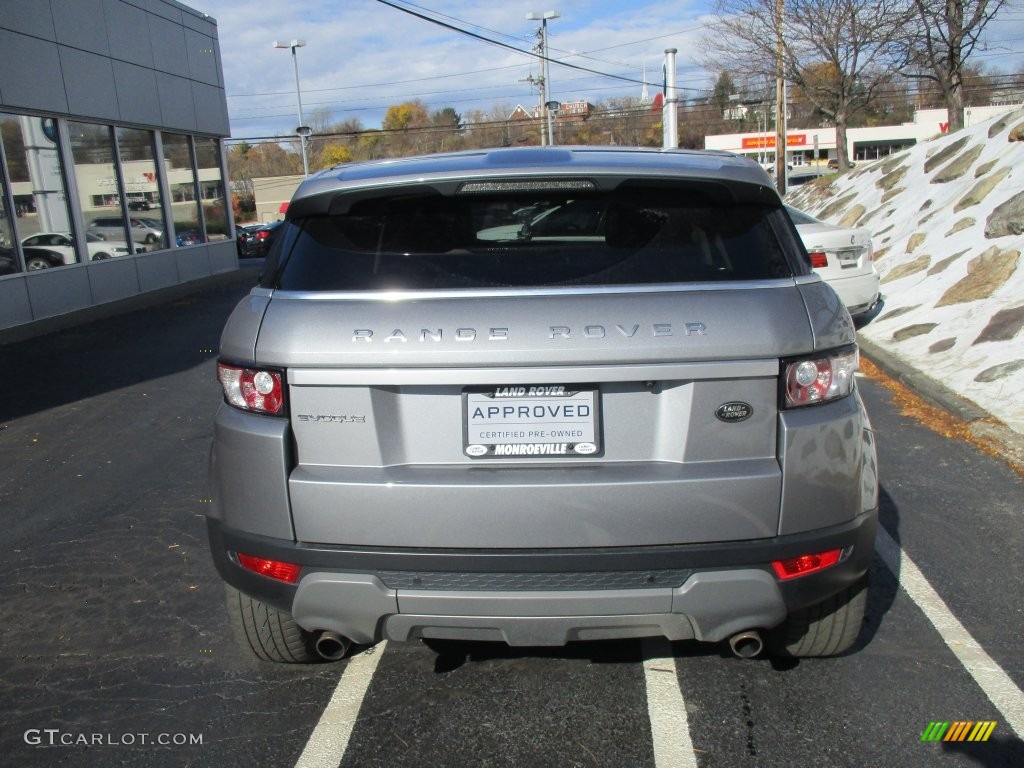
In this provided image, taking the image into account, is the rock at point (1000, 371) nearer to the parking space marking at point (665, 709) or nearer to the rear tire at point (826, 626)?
the rear tire at point (826, 626)

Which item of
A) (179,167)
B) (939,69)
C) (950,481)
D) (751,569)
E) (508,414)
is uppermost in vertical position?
(939,69)

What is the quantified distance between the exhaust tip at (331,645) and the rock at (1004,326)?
690cm

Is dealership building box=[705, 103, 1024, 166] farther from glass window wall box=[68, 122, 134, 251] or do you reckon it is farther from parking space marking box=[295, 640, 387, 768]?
parking space marking box=[295, 640, 387, 768]

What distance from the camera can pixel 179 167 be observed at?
808 inches

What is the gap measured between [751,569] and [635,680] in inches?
34.8

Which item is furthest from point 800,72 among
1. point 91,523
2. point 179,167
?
point 91,523

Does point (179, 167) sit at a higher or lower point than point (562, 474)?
higher

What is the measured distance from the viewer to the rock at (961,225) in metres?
11.2

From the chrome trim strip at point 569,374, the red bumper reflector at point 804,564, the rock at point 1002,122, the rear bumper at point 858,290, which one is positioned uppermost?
the rock at point 1002,122

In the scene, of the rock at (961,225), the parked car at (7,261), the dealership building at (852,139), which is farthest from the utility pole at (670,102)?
the dealership building at (852,139)

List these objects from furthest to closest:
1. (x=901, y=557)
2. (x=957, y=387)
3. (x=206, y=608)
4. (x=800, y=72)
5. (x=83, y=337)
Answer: (x=800, y=72) < (x=83, y=337) < (x=957, y=387) < (x=901, y=557) < (x=206, y=608)

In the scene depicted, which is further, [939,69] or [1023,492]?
[939,69]

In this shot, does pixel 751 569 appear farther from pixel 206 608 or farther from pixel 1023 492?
pixel 1023 492

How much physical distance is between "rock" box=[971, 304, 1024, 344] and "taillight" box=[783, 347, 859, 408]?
5.98m
